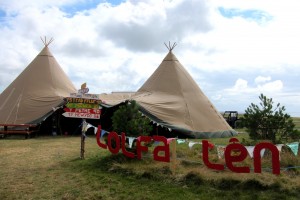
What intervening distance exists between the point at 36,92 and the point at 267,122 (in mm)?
13485

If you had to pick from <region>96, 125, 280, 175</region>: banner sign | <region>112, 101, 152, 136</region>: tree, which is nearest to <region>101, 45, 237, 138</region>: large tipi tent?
<region>112, 101, 152, 136</region>: tree

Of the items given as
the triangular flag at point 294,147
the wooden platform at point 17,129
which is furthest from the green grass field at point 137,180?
the wooden platform at point 17,129

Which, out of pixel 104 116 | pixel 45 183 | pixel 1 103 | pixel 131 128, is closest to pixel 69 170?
pixel 45 183

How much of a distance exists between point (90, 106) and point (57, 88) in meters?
9.66

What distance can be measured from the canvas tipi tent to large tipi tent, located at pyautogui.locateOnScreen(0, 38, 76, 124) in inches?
173

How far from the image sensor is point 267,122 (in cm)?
866

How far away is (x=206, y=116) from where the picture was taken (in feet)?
57.5

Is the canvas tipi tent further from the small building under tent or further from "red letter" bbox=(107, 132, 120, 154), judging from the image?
"red letter" bbox=(107, 132, 120, 154)

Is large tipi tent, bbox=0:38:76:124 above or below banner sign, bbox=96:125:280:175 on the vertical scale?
above

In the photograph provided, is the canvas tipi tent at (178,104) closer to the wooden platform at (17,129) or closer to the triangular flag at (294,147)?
the wooden platform at (17,129)

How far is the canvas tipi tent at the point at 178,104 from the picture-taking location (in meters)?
16.5

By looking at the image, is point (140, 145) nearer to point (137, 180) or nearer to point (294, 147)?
point (137, 180)

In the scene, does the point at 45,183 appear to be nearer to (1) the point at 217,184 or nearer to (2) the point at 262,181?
(1) the point at 217,184

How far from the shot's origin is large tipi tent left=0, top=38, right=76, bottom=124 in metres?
17.8
